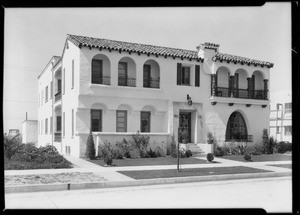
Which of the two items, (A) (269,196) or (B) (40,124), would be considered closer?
(A) (269,196)

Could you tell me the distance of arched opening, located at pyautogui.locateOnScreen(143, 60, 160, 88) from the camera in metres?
22.7

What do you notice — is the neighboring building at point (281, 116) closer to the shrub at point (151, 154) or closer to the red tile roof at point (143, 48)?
the red tile roof at point (143, 48)

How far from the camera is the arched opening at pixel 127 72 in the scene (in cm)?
2184

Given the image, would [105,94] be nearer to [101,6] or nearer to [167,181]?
[167,181]

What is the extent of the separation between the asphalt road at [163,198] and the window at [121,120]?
9792 millimetres

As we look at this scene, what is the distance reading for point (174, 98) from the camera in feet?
74.9

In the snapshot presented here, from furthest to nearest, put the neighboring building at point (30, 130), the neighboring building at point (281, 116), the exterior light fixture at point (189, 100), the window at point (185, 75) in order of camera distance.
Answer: the neighboring building at point (281, 116) < the neighboring building at point (30, 130) < the window at point (185, 75) < the exterior light fixture at point (189, 100)

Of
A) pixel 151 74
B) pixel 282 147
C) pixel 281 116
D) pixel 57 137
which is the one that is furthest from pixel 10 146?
pixel 281 116

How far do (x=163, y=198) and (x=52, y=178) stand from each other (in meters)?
4.67

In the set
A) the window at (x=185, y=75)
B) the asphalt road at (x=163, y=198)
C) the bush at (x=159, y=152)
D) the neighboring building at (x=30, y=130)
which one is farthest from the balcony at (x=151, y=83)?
the neighboring building at (x=30, y=130)

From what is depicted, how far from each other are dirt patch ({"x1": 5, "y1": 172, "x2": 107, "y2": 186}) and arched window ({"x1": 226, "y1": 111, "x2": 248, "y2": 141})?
14823 mm
